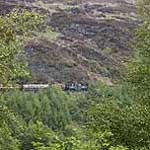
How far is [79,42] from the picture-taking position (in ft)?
545

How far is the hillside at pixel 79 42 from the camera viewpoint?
143750 millimetres

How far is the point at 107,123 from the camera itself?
49.6ft

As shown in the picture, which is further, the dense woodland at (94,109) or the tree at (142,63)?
the tree at (142,63)

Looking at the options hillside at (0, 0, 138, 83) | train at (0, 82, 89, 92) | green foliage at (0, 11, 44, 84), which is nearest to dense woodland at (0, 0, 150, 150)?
green foliage at (0, 11, 44, 84)

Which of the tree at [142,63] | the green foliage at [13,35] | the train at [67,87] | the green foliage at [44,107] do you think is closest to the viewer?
the green foliage at [13,35]

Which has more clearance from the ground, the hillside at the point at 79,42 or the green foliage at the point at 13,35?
the green foliage at the point at 13,35

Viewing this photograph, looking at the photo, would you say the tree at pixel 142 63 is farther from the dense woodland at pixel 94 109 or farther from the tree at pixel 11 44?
the tree at pixel 11 44

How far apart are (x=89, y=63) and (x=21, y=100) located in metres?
45.3

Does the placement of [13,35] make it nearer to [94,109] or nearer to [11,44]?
[11,44]

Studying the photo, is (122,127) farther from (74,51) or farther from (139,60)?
(74,51)

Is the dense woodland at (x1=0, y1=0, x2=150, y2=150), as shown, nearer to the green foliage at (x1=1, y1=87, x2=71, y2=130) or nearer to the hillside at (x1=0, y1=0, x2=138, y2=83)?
the green foliage at (x1=1, y1=87, x2=71, y2=130)

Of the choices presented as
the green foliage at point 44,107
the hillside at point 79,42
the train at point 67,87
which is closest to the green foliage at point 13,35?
the green foliage at point 44,107

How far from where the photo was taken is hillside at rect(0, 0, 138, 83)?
472ft

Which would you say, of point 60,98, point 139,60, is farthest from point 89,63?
point 139,60
